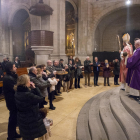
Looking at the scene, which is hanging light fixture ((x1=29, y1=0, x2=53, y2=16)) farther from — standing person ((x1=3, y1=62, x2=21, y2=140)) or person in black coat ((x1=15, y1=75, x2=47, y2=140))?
person in black coat ((x1=15, y1=75, x2=47, y2=140))

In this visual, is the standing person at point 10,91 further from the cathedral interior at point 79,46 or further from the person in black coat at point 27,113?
the person in black coat at point 27,113

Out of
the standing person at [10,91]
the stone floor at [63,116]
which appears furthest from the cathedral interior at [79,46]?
the standing person at [10,91]

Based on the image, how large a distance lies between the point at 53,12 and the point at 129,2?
6.13 m

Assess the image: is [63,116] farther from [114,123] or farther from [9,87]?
[9,87]

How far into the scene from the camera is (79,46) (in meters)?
12.9

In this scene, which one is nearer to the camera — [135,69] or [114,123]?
[114,123]

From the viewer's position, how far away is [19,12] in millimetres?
14141

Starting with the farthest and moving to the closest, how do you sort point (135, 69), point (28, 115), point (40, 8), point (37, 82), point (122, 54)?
point (40, 8) < point (122, 54) < point (135, 69) < point (37, 82) < point (28, 115)

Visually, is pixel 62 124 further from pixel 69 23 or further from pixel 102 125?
pixel 69 23

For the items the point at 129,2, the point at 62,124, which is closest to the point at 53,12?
the point at 129,2

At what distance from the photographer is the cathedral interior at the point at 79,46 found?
3070mm

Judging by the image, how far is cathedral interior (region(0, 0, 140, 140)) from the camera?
3070 millimetres

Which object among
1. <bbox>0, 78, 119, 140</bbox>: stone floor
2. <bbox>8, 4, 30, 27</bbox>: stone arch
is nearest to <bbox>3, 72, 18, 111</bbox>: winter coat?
<bbox>0, 78, 119, 140</bbox>: stone floor

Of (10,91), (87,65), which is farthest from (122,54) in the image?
(10,91)
